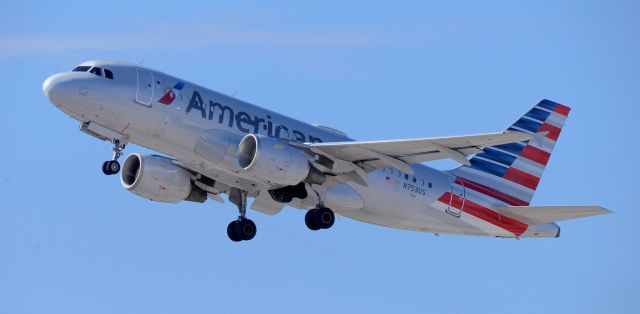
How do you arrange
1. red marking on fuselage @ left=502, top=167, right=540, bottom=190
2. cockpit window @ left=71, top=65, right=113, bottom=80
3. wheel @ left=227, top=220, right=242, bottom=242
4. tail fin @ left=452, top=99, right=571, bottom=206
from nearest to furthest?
cockpit window @ left=71, top=65, right=113, bottom=80
wheel @ left=227, top=220, right=242, bottom=242
tail fin @ left=452, top=99, right=571, bottom=206
red marking on fuselage @ left=502, top=167, right=540, bottom=190

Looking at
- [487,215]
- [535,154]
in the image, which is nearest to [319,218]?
[487,215]

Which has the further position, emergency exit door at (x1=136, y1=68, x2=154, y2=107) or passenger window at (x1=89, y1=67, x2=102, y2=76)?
passenger window at (x1=89, y1=67, x2=102, y2=76)

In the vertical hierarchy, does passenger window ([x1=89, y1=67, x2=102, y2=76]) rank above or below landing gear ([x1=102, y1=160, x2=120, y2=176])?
above

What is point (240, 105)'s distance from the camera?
43.7m

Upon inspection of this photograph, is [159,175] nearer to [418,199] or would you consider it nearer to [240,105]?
[240,105]

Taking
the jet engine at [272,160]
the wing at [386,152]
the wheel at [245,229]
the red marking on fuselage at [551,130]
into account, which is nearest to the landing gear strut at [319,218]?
the wing at [386,152]

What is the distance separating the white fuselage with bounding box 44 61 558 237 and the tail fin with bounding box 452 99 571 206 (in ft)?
11.3

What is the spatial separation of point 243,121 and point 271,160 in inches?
92.0

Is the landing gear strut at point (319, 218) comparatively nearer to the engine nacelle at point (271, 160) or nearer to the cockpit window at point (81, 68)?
the engine nacelle at point (271, 160)

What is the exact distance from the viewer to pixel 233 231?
154 feet

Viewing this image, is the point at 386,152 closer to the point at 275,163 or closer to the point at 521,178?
the point at 275,163

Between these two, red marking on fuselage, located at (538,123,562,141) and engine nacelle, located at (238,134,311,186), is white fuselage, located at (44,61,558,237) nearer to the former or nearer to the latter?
engine nacelle, located at (238,134,311,186)

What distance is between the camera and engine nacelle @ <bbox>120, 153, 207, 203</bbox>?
46281 mm

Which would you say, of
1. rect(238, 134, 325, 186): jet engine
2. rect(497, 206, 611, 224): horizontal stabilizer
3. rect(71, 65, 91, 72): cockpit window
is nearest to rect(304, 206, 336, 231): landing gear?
rect(238, 134, 325, 186): jet engine
